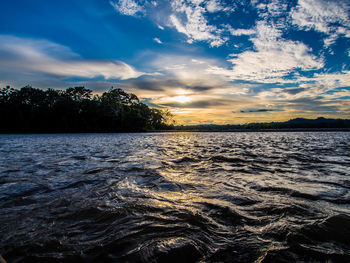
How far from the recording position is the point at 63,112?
76125mm

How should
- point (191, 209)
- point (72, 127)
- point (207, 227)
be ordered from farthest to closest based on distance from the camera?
1. point (72, 127)
2. point (191, 209)
3. point (207, 227)

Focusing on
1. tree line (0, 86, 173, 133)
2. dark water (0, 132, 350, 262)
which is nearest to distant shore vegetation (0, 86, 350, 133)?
tree line (0, 86, 173, 133)

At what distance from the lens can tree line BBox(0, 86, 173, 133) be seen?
71.9 metres

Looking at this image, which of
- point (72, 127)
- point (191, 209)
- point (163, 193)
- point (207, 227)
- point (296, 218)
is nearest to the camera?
point (207, 227)

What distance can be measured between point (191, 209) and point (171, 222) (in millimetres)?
548

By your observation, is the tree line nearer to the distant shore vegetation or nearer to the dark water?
the distant shore vegetation

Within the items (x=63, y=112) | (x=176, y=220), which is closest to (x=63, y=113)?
(x=63, y=112)

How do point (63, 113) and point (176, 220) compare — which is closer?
point (176, 220)

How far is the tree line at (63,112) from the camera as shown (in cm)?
7194

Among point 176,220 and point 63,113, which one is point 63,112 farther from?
point 176,220

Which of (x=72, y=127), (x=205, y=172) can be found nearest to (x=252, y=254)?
(x=205, y=172)

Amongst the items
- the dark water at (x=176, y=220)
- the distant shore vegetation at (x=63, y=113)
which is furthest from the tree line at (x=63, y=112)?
the dark water at (x=176, y=220)

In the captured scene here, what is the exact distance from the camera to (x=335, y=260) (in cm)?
179

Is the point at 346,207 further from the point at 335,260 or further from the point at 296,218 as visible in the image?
the point at 335,260
